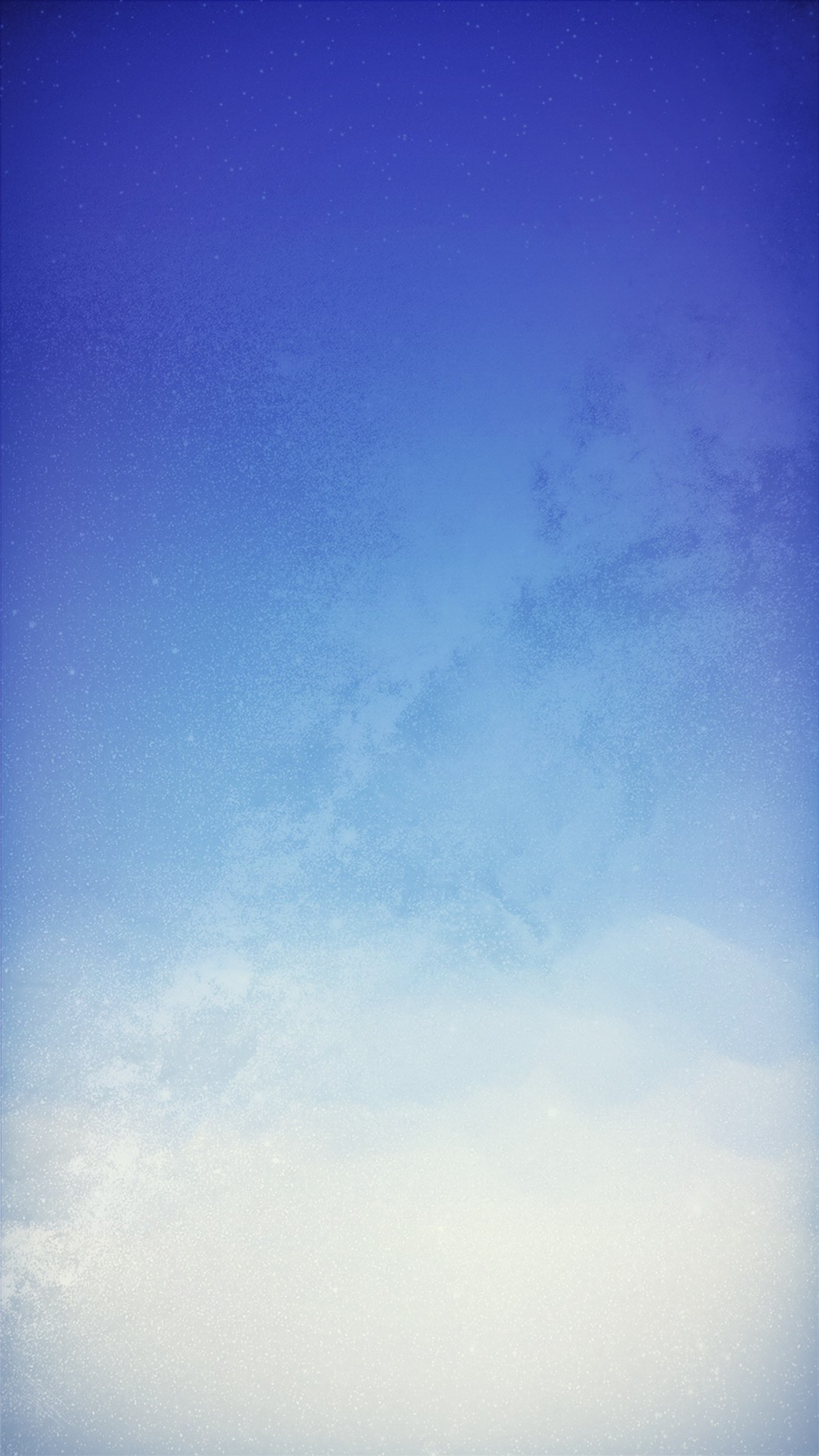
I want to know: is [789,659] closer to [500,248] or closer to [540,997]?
[540,997]

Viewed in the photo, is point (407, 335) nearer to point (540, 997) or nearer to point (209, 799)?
point (209, 799)

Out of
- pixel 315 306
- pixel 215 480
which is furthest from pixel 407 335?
pixel 215 480

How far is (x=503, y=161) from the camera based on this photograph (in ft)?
5.34

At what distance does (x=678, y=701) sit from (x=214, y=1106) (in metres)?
1.30

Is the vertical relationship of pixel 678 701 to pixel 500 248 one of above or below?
below

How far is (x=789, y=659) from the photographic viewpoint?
1665mm

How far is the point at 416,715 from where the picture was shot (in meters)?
1.65

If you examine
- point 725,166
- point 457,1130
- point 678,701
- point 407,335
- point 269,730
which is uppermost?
point 725,166

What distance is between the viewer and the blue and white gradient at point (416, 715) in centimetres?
157

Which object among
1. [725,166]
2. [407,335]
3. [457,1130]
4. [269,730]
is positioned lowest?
[457,1130]

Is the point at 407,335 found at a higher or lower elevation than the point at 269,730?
higher

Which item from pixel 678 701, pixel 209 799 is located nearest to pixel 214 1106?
pixel 209 799

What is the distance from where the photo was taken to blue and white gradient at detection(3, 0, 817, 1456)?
157 centimetres

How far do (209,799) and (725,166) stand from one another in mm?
1741
